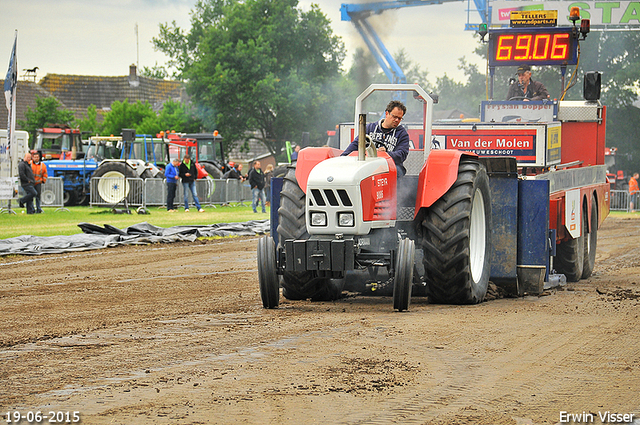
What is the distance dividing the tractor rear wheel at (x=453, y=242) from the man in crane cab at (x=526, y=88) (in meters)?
5.33

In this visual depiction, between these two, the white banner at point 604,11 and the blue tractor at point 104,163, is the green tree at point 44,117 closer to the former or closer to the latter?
the blue tractor at point 104,163

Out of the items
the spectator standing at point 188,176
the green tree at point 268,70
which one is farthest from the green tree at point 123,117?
the spectator standing at point 188,176

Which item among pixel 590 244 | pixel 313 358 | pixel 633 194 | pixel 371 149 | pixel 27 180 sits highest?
pixel 371 149

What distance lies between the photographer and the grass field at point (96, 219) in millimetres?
19102

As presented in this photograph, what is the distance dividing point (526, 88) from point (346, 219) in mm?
7028

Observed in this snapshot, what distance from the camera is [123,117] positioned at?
59812 millimetres

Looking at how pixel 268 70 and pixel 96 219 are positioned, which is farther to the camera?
pixel 268 70

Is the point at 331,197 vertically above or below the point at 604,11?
below

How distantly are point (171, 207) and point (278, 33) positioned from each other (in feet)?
87.3

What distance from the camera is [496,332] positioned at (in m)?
6.88

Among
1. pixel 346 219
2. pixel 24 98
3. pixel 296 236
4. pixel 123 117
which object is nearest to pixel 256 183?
pixel 296 236

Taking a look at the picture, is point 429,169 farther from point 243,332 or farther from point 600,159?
point 600,159

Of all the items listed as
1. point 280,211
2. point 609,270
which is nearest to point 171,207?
point 609,270

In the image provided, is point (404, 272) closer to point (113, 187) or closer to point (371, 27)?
point (371, 27)
